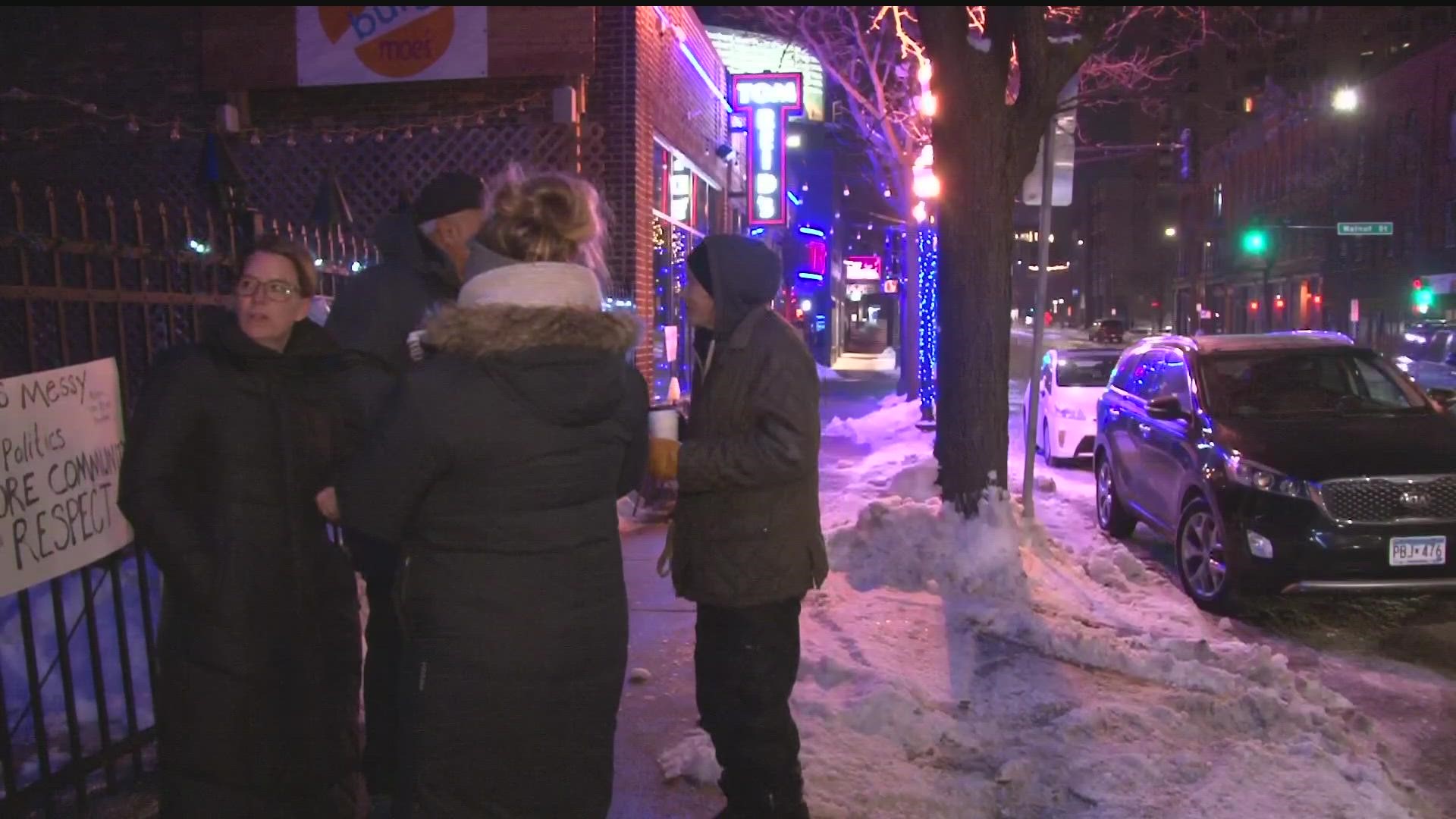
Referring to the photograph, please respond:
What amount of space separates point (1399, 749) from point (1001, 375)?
3.39 m

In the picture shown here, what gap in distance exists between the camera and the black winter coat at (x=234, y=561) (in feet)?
9.10

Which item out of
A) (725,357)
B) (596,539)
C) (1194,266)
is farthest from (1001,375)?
(1194,266)

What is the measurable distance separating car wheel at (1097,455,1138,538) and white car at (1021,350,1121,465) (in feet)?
10.2

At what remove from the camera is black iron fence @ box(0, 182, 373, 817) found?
11.9ft

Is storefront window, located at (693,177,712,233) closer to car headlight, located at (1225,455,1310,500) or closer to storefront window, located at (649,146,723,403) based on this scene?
storefront window, located at (649,146,723,403)

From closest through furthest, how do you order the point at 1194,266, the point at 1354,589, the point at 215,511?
the point at 215,511, the point at 1354,589, the point at 1194,266

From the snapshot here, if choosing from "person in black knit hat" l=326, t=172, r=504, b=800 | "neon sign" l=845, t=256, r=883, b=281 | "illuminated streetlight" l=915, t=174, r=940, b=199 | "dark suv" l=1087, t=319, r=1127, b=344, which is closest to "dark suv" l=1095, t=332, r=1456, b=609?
"person in black knit hat" l=326, t=172, r=504, b=800

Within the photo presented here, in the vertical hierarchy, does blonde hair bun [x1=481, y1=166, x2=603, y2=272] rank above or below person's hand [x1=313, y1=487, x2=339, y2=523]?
above

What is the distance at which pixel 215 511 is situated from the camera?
285cm

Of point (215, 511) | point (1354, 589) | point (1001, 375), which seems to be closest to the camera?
point (215, 511)

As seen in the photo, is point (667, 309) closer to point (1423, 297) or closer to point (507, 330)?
point (507, 330)

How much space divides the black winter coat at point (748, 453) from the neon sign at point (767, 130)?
13591 mm

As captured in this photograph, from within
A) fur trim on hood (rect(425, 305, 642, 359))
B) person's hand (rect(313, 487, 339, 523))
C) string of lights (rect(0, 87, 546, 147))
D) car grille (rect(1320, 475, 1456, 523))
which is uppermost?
string of lights (rect(0, 87, 546, 147))

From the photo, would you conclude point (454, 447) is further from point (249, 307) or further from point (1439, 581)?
point (1439, 581)
